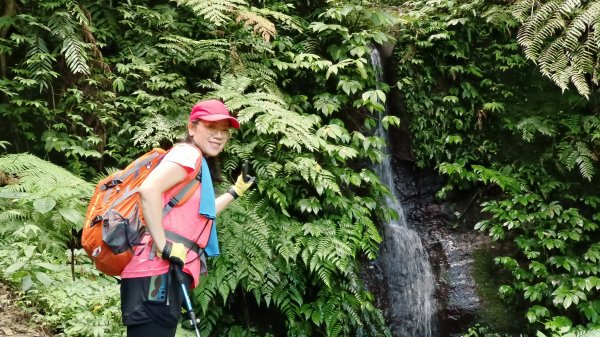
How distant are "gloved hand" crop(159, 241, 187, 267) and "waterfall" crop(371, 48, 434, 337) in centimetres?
445

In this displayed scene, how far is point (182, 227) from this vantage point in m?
2.62

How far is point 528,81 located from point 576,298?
3198 mm

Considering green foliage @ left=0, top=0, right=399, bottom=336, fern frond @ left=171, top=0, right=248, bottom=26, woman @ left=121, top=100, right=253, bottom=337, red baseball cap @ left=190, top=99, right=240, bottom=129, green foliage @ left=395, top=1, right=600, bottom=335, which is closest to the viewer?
woman @ left=121, top=100, right=253, bottom=337

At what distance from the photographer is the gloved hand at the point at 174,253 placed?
8.10 feet

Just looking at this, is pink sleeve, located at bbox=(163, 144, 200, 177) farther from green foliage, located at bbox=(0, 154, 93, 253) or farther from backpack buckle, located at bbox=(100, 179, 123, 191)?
green foliage, located at bbox=(0, 154, 93, 253)

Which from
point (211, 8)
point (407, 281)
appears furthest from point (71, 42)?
point (407, 281)

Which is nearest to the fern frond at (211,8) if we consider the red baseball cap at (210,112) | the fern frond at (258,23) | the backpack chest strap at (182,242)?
the fern frond at (258,23)

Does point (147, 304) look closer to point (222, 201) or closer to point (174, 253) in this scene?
point (174, 253)

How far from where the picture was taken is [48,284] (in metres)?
3.93

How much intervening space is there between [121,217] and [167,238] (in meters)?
0.24

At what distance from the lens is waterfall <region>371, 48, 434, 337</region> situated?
6.73m

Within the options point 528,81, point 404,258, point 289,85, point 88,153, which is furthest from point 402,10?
point 88,153

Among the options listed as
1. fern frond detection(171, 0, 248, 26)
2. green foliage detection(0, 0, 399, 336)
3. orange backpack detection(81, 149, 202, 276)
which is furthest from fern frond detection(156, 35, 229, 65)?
orange backpack detection(81, 149, 202, 276)

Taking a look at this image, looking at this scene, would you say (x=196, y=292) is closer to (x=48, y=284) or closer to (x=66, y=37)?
(x=48, y=284)
